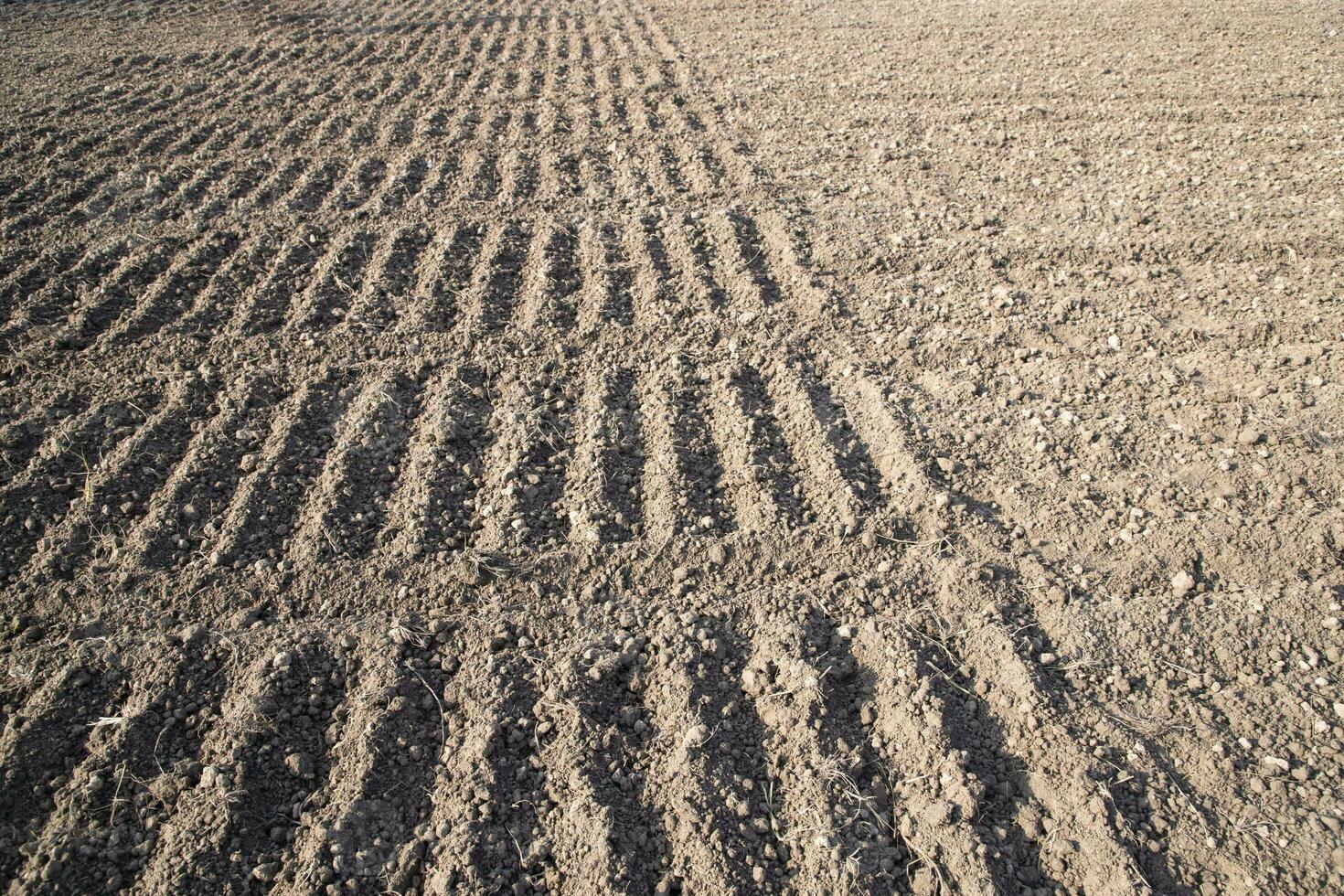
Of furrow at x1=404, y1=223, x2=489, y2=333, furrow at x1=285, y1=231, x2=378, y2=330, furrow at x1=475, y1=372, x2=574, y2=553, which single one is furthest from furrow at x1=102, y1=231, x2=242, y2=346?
furrow at x1=475, y1=372, x2=574, y2=553

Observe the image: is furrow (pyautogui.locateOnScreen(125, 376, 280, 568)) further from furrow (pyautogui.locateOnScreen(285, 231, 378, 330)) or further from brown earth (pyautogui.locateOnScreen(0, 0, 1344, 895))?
furrow (pyautogui.locateOnScreen(285, 231, 378, 330))

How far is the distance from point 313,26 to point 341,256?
6957 millimetres

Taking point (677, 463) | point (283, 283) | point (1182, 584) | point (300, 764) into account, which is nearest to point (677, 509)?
point (677, 463)

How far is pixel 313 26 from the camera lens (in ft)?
32.6

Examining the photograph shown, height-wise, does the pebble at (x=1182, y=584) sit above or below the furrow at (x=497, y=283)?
below

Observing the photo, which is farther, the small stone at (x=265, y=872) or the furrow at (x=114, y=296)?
the furrow at (x=114, y=296)

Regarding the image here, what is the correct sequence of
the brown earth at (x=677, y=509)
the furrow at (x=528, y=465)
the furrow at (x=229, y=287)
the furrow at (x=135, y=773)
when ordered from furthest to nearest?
1. the furrow at (x=229, y=287)
2. the furrow at (x=528, y=465)
3. the brown earth at (x=677, y=509)
4. the furrow at (x=135, y=773)

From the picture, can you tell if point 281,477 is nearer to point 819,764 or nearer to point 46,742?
point 46,742

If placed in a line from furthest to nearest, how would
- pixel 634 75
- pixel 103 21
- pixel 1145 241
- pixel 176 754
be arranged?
pixel 103 21 → pixel 634 75 → pixel 1145 241 → pixel 176 754

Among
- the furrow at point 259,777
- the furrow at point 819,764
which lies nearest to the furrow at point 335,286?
the furrow at point 259,777

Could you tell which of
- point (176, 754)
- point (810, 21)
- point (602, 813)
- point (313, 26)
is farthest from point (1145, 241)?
point (313, 26)

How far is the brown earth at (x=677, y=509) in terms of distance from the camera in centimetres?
240

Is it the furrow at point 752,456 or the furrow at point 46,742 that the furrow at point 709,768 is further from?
the furrow at point 46,742

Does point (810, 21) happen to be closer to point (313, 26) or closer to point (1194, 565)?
point (313, 26)
